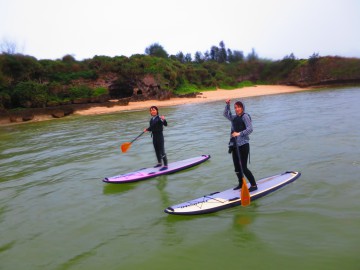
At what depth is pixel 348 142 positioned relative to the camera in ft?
35.3

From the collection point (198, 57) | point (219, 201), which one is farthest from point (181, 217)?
point (198, 57)

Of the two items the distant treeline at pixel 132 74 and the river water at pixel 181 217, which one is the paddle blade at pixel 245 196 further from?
the distant treeline at pixel 132 74

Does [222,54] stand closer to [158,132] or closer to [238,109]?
[158,132]

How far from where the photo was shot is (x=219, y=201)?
635 centimetres

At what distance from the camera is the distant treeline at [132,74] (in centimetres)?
3064

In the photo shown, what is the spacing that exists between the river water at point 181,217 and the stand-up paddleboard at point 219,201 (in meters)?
0.13

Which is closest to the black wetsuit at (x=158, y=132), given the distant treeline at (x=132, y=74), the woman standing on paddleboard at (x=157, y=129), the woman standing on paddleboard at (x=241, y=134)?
the woman standing on paddleboard at (x=157, y=129)

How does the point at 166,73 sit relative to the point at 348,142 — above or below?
above

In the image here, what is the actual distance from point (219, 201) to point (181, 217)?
2.69 ft

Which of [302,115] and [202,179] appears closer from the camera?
[202,179]

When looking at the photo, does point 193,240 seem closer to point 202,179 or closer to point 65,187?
point 202,179

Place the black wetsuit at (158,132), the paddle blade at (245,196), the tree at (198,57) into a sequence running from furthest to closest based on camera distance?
the tree at (198,57)
the black wetsuit at (158,132)
the paddle blade at (245,196)

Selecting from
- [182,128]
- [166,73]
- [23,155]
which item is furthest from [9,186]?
[166,73]

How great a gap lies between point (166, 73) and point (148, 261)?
1370 inches
